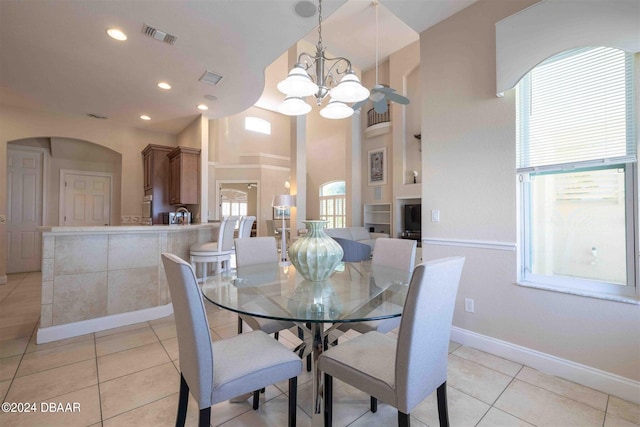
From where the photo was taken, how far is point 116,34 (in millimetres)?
2514

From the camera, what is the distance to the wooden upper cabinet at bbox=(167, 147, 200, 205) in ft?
15.4

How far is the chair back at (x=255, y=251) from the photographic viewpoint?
8.01 feet

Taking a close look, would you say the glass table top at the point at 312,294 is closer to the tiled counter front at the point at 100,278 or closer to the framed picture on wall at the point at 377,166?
the tiled counter front at the point at 100,278

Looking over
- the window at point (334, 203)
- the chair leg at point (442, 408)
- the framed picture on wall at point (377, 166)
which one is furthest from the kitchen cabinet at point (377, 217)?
the chair leg at point (442, 408)

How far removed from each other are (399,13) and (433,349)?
9.13ft

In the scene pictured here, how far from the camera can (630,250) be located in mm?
1774

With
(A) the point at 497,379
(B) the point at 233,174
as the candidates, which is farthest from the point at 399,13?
(B) the point at 233,174

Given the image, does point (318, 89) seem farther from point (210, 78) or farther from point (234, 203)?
point (234, 203)

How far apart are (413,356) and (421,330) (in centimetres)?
11

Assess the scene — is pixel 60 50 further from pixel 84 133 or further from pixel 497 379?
pixel 497 379

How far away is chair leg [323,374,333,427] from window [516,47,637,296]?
1.86 m

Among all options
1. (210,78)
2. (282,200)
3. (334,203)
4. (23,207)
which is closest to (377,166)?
(334,203)

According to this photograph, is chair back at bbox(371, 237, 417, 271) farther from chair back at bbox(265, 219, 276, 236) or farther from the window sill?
chair back at bbox(265, 219, 276, 236)

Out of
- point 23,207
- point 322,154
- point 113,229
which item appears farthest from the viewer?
point 322,154
